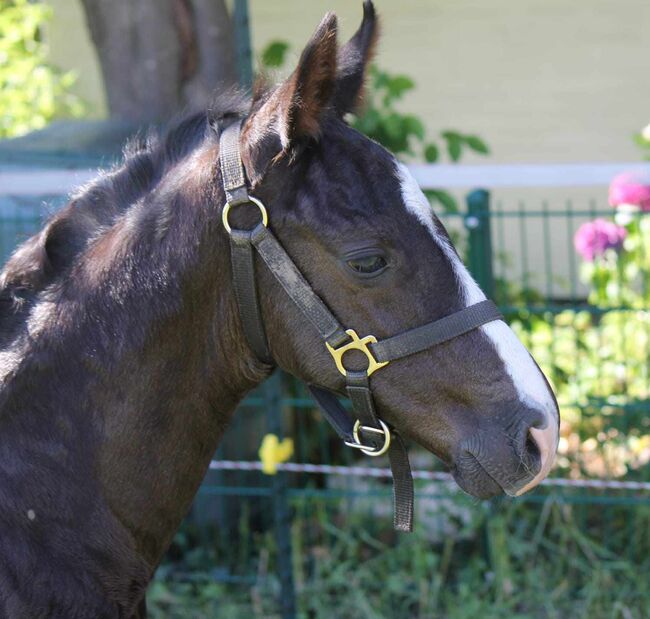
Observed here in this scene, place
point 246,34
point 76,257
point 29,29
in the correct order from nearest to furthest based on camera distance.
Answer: point 76,257 < point 246,34 < point 29,29

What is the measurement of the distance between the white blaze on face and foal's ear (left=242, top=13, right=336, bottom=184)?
24 centimetres

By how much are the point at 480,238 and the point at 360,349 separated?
2.33 metres

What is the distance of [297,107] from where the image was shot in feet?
7.26

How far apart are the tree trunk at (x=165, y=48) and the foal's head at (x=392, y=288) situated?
11.0ft

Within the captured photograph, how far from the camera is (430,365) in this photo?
2.28 meters

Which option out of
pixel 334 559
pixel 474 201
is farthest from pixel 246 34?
pixel 334 559

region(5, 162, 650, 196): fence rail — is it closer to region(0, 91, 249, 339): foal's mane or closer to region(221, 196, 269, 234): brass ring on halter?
region(0, 91, 249, 339): foal's mane

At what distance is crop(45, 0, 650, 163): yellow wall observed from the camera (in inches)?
318

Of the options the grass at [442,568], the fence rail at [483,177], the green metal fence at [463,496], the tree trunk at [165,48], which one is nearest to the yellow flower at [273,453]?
the green metal fence at [463,496]

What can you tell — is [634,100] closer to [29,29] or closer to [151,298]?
[29,29]

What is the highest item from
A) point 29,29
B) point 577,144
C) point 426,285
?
point 426,285

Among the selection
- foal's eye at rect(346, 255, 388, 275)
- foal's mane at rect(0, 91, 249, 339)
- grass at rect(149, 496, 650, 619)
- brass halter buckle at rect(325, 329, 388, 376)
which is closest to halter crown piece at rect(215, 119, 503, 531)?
brass halter buckle at rect(325, 329, 388, 376)

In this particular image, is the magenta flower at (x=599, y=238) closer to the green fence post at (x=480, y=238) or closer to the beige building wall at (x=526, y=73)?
the green fence post at (x=480, y=238)

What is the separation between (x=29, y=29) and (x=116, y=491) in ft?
18.3
